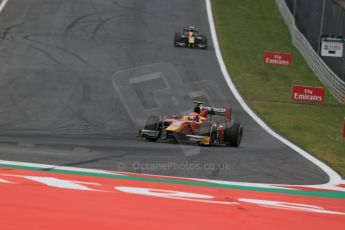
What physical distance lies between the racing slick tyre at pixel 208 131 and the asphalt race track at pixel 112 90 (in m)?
0.83

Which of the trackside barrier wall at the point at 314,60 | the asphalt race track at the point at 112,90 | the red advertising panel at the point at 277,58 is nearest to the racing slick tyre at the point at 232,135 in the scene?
the asphalt race track at the point at 112,90

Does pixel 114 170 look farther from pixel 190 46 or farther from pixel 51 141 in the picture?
pixel 190 46

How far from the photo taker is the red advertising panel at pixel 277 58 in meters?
28.8

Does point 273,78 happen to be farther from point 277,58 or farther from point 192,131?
point 192,131

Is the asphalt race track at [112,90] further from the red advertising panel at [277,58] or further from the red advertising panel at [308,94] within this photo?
the red advertising panel at [308,94]

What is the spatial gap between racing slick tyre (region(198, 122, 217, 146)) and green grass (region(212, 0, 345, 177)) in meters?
2.33

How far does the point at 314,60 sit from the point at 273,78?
2964 mm

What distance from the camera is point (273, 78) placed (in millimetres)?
29812

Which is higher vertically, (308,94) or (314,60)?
(314,60)

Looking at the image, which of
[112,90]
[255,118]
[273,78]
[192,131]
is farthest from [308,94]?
[192,131]

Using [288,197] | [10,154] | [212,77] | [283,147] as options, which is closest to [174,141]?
[283,147]

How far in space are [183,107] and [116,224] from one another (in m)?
16.0

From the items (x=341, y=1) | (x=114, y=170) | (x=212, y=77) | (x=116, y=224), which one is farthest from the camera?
(x=341, y=1)

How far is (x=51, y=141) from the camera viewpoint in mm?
13711
